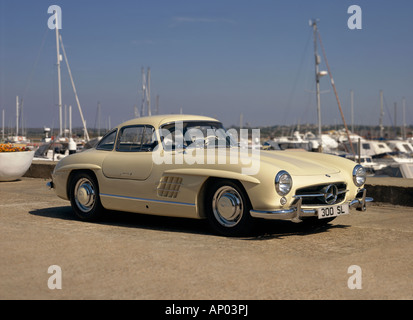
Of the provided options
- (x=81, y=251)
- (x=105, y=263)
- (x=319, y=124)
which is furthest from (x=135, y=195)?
(x=319, y=124)

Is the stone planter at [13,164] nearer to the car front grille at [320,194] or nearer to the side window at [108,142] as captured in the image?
the side window at [108,142]

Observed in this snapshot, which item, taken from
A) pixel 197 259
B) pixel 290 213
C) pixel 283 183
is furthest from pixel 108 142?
pixel 197 259

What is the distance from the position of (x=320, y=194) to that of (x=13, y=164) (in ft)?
29.2

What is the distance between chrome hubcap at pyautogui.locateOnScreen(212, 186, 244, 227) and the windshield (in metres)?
0.95

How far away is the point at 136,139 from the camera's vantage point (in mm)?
7266

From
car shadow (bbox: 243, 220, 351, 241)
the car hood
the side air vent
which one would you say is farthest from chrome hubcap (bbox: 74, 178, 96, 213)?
the car hood

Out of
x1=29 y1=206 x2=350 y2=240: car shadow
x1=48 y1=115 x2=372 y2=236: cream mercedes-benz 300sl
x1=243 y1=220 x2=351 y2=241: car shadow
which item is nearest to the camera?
x1=48 y1=115 x2=372 y2=236: cream mercedes-benz 300sl

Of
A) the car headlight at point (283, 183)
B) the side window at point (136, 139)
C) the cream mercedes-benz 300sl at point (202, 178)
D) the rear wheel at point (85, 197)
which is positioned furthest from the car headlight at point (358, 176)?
the rear wheel at point (85, 197)

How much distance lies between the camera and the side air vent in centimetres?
651

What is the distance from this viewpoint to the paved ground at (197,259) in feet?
13.2

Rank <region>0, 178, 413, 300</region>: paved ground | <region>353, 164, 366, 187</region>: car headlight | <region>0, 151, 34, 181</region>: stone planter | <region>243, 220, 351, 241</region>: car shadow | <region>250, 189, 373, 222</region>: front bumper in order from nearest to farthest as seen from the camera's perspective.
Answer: <region>0, 178, 413, 300</region>: paved ground
<region>250, 189, 373, 222</region>: front bumper
<region>243, 220, 351, 241</region>: car shadow
<region>353, 164, 366, 187</region>: car headlight
<region>0, 151, 34, 181</region>: stone planter

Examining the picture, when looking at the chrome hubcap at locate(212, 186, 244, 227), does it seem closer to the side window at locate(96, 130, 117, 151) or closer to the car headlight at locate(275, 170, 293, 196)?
the car headlight at locate(275, 170, 293, 196)

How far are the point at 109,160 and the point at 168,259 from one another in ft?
8.66
